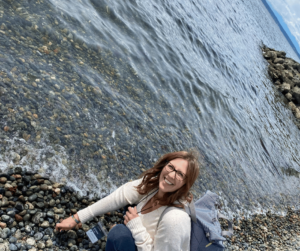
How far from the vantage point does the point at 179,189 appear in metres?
3.38

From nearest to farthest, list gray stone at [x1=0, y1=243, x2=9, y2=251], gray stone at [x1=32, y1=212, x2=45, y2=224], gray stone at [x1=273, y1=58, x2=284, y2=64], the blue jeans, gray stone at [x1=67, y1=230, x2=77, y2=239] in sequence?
gray stone at [x1=0, y1=243, x2=9, y2=251]
the blue jeans
gray stone at [x1=32, y1=212, x2=45, y2=224]
gray stone at [x1=67, y1=230, x2=77, y2=239]
gray stone at [x1=273, y1=58, x2=284, y2=64]

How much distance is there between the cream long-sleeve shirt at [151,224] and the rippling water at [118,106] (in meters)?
1.27

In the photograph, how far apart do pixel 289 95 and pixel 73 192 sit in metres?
30.1

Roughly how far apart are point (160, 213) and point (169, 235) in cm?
40

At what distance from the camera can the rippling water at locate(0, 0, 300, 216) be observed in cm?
533

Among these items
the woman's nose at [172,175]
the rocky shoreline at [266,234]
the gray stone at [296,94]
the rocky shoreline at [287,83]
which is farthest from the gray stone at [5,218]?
the gray stone at [296,94]

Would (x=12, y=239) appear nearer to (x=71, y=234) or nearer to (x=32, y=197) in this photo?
(x=32, y=197)

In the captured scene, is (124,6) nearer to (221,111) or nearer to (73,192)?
(221,111)

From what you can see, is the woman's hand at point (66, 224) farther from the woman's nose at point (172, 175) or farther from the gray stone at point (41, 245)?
the woman's nose at point (172, 175)

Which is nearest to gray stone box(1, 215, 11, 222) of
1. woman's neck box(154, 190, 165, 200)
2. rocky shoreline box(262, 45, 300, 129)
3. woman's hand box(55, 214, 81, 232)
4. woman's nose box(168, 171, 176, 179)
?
woman's hand box(55, 214, 81, 232)

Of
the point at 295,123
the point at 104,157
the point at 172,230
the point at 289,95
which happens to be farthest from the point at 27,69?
the point at 289,95

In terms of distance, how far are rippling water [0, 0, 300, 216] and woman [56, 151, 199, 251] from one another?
6.05 feet

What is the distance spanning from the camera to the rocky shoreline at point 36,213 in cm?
363

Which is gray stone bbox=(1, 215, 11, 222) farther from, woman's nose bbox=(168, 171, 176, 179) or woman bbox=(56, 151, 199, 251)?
woman's nose bbox=(168, 171, 176, 179)
